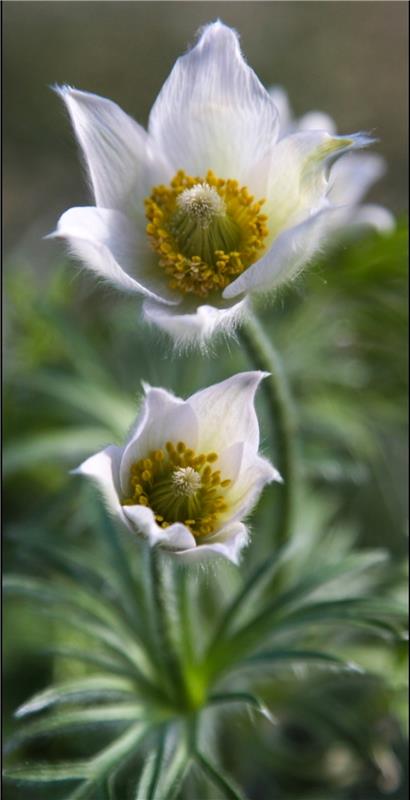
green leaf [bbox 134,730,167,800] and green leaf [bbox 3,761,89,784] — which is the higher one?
green leaf [bbox 3,761,89,784]

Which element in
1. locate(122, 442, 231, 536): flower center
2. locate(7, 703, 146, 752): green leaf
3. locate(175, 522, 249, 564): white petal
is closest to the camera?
locate(175, 522, 249, 564): white petal

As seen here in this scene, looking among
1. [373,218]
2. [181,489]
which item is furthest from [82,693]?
[373,218]

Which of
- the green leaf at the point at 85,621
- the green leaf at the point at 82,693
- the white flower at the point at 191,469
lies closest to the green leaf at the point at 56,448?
the green leaf at the point at 85,621

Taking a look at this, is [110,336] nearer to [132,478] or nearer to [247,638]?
[247,638]

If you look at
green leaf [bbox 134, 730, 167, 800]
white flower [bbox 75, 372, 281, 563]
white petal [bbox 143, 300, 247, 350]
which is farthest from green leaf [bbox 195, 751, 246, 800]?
white petal [bbox 143, 300, 247, 350]

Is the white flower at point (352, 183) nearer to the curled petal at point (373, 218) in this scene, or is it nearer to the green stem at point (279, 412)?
the curled petal at point (373, 218)

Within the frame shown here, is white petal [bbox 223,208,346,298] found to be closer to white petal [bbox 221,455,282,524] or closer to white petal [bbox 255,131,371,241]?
white petal [bbox 255,131,371,241]
